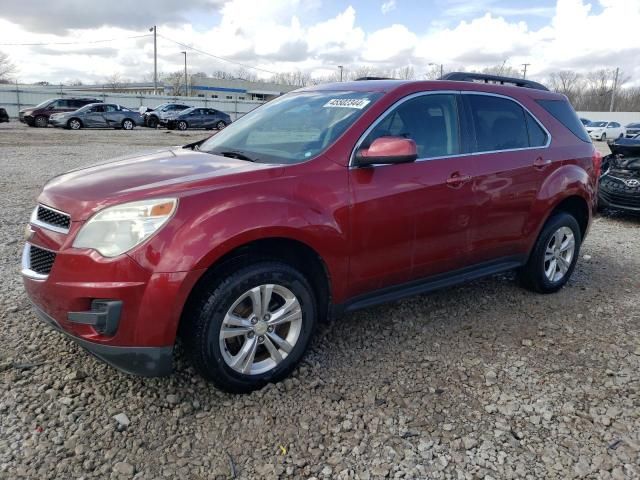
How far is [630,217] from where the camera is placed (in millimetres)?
8961

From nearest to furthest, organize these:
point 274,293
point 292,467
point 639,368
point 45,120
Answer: point 292,467 < point 274,293 < point 639,368 < point 45,120

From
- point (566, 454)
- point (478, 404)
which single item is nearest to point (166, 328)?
point (478, 404)

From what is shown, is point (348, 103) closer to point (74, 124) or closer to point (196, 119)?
point (74, 124)

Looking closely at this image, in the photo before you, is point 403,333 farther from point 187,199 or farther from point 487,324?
point 187,199

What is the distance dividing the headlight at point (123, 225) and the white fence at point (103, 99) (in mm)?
24130

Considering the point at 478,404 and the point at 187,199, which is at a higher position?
the point at 187,199

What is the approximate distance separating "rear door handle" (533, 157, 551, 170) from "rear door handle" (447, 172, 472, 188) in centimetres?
91

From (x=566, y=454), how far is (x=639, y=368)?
129 centimetres

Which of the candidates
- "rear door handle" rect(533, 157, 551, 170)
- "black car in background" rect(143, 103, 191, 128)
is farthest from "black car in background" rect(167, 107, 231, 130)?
"rear door handle" rect(533, 157, 551, 170)

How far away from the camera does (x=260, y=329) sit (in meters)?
2.90

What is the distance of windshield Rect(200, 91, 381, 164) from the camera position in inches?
128

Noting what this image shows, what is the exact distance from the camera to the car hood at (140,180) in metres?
2.61

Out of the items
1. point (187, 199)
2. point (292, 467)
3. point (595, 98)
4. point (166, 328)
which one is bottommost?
point (292, 467)

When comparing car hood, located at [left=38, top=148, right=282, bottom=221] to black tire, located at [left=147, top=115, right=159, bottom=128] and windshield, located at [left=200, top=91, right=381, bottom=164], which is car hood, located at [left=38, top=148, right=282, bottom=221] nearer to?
windshield, located at [left=200, top=91, right=381, bottom=164]
